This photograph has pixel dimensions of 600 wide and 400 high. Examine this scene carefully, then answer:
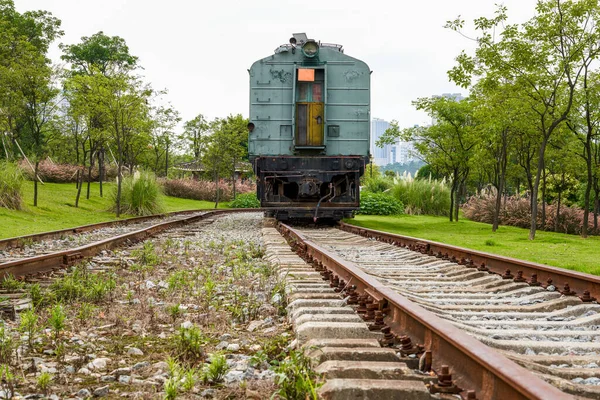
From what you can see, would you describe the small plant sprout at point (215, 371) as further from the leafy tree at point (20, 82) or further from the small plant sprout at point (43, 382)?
the leafy tree at point (20, 82)

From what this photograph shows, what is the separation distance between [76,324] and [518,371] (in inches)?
118

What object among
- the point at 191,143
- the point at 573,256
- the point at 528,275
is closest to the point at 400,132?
the point at 573,256

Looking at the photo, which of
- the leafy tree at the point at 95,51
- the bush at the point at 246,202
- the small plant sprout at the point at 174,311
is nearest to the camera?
the small plant sprout at the point at 174,311

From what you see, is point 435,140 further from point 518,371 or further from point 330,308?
point 518,371

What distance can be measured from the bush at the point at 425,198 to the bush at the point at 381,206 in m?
1.34

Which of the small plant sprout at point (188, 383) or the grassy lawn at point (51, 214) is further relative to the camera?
the grassy lawn at point (51, 214)

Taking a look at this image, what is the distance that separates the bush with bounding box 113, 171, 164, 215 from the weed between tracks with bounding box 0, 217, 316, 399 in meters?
14.3

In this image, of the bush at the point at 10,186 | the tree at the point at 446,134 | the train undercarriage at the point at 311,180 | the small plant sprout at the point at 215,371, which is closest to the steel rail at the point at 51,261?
the small plant sprout at the point at 215,371

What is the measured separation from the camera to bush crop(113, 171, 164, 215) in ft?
66.1

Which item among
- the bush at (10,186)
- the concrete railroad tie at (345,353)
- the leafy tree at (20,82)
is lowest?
the concrete railroad tie at (345,353)

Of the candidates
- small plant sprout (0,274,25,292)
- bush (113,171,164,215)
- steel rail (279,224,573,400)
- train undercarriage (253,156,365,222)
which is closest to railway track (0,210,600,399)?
steel rail (279,224,573,400)

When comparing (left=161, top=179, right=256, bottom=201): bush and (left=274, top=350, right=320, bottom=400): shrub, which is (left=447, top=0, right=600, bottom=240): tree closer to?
(left=274, top=350, right=320, bottom=400): shrub

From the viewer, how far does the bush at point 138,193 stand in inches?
793

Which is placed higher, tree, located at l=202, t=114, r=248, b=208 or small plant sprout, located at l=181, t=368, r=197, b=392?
tree, located at l=202, t=114, r=248, b=208
